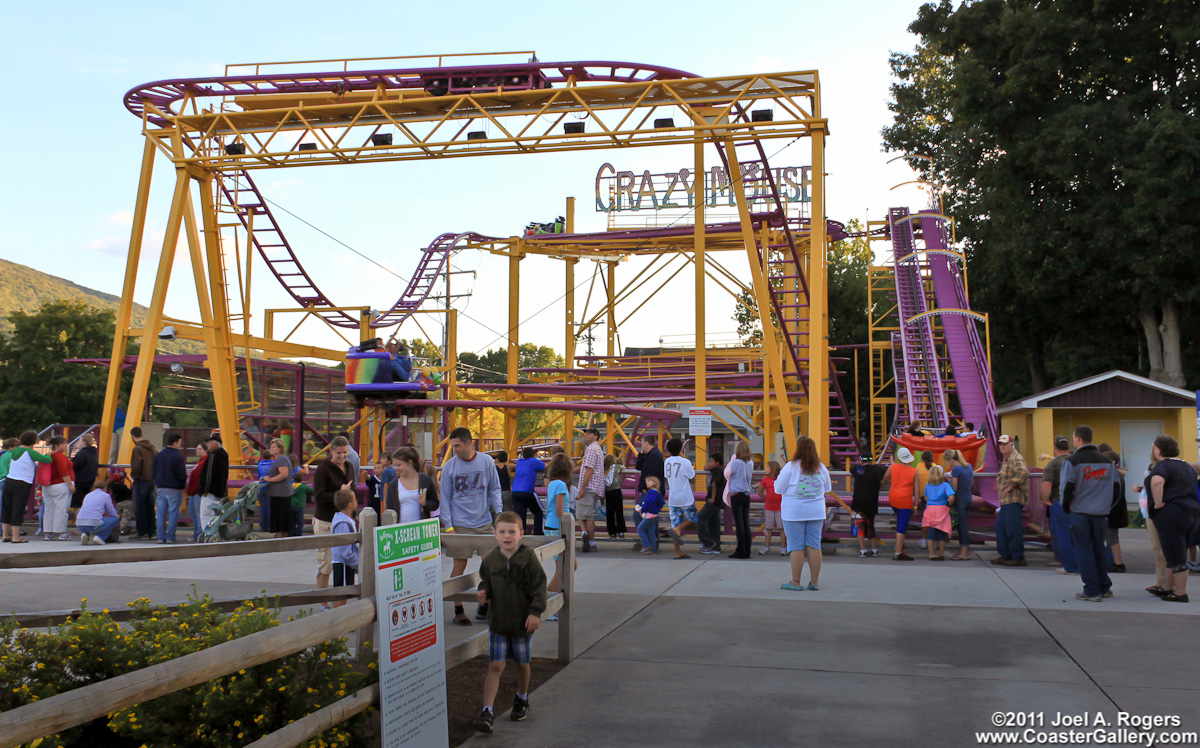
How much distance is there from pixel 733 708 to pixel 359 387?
1405 cm

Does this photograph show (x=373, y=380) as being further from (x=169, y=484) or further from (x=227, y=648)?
(x=227, y=648)

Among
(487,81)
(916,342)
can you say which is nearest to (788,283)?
(916,342)

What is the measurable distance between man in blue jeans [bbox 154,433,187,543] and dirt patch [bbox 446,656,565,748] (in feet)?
31.3

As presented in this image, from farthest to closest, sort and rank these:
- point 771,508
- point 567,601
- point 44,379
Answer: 1. point 44,379
2. point 771,508
3. point 567,601

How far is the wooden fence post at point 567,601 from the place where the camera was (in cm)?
716

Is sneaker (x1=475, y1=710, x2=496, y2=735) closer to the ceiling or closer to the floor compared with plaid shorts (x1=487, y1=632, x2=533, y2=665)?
closer to the floor

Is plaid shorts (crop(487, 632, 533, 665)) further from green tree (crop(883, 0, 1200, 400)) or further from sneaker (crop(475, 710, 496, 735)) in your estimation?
green tree (crop(883, 0, 1200, 400))

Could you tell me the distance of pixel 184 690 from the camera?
4469 mm

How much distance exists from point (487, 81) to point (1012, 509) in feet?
40.3

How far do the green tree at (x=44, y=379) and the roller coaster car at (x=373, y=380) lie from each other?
39642mm

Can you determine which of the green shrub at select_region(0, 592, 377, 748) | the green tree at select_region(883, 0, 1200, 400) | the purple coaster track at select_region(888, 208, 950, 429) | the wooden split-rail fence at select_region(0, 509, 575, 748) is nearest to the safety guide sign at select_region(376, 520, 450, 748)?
the wooden split-rail fence at select_region(0, 509, 575, 748)

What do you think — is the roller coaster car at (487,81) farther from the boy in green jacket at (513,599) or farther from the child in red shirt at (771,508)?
the boy in green jacket at (513,599)

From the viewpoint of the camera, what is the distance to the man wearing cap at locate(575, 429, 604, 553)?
1441 cm

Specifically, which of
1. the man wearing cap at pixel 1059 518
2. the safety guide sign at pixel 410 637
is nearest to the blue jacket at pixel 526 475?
the man wearing cap at pixel 1059 518
